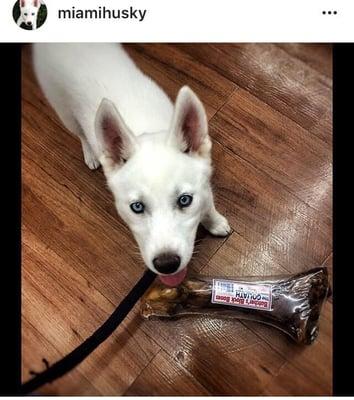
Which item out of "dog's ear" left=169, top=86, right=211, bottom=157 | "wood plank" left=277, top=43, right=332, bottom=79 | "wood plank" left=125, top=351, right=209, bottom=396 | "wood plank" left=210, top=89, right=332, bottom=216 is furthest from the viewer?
"wood plank" left=277, top=43, right=332, bottom=79

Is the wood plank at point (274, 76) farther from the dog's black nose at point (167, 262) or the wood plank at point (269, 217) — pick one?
the dog's black nose at point (167, 262)

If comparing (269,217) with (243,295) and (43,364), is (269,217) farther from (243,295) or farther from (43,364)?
(43,364)

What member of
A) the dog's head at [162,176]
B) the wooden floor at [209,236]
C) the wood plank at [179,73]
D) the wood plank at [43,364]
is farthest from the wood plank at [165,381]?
the wood plank at [179,73]

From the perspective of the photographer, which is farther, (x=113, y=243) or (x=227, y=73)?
(x=227, y=73)

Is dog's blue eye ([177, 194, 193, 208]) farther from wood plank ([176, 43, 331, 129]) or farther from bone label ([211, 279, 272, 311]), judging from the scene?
wood plank ([176, 43, 331, 129])
